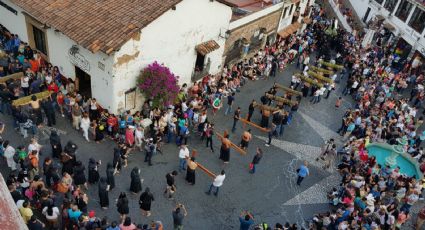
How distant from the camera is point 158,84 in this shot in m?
17.7

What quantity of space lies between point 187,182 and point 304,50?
15459mm

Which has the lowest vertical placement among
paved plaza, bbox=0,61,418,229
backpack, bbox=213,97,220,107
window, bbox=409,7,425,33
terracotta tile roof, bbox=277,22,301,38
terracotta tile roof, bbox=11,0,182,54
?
paved plaza, bbox=0,61,418,229

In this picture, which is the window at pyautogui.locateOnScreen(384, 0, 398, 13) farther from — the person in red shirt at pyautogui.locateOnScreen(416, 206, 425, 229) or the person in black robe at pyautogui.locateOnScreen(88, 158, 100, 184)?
the person in black robe at pyautogui.locateOnScreen(88, 158, 100, 184)

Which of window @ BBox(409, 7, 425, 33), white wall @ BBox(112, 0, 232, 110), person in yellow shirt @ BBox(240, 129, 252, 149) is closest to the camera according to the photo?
white wall @ BBox(112, 0, 232, 110)

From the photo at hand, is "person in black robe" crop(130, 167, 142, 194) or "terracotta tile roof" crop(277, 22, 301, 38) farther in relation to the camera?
"terracotta tile roof" crop(277, 22, 301, 38)

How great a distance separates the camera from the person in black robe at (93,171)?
14.0m

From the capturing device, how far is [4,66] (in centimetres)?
1867

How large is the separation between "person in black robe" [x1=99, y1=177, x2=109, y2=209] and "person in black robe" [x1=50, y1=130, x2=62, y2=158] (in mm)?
2846

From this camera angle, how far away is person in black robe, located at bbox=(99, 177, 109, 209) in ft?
43.3

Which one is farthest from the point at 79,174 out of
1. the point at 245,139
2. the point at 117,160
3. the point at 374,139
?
the point at 374,139

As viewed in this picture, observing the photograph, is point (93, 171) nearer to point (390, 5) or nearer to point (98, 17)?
point (98, 17)

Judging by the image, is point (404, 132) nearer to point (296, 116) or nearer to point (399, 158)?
point (399, 158)

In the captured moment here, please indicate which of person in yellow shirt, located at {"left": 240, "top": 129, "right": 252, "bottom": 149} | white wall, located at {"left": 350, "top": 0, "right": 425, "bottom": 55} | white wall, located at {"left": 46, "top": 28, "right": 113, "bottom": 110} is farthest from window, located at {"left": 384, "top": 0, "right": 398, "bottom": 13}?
white wall, located at {"left": 46, "top": 28, "right": 113, "bottom": 110}

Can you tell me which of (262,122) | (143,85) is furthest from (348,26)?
(143,85)
